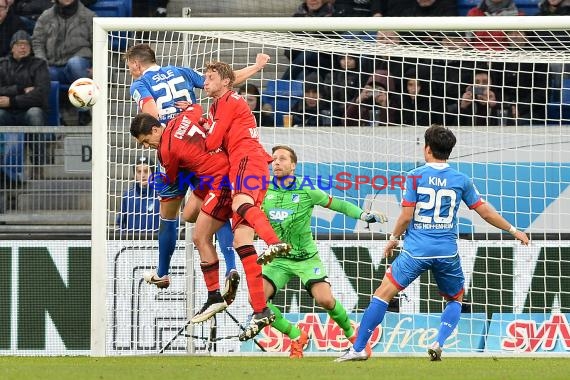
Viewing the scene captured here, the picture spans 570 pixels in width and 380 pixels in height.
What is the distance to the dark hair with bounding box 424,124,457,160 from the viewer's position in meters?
9.37

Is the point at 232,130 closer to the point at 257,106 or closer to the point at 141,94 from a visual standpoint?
the point at 141,94

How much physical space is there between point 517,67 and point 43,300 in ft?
18.0

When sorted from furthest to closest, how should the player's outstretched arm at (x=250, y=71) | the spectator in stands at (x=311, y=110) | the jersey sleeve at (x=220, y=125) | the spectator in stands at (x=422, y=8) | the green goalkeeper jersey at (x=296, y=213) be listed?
the spectator in stands at (x=422, y=8) < the spectator in stands at (x=311, y=110) < the green goalkeeper jersey at (x=296, y=213) < the player's outstretched arm at (x=250, y=71) < the jersey sleeve at (x=220, y=125)

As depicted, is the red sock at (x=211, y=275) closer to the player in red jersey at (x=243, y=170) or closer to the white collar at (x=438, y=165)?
the player in red jersey at (x=243, y=170)

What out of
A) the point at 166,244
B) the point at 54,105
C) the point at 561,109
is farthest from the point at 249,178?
the point at 54,105

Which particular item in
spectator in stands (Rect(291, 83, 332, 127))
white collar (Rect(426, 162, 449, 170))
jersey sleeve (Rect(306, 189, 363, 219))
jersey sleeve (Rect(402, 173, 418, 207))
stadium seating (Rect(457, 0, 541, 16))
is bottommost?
jersey sleeve (Rect(306, 189, 363, 219))

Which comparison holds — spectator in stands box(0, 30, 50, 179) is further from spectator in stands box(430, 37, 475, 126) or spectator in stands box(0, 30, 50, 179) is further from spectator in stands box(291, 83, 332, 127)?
spectator in stands box(430, 37, 475, 126)

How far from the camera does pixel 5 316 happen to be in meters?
12.4

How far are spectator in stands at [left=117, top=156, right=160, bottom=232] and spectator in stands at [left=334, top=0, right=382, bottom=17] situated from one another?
459 centimetres

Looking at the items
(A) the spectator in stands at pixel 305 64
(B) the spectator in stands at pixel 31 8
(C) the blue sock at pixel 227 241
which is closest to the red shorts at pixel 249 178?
(C) the blue sock at pixel 227 241

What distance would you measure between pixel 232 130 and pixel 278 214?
156cm

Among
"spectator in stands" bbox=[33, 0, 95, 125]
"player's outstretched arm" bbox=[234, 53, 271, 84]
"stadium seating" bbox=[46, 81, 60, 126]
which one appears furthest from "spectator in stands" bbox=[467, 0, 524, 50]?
"stadium seating" bbox=[46, 81, 60, 126]

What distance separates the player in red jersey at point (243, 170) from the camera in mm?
9352

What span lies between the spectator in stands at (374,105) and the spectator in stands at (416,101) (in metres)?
0.12
